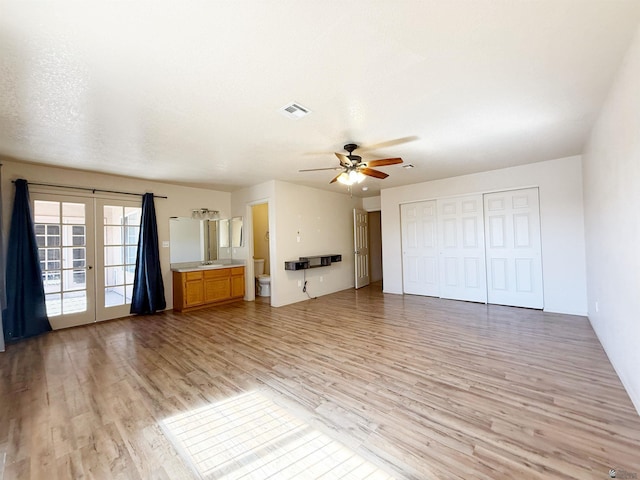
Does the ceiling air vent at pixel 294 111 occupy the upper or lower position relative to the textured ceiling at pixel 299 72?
lower

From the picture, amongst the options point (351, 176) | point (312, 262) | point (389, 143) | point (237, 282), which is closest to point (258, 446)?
point (351, 176)

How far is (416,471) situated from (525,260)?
4678 millimetres

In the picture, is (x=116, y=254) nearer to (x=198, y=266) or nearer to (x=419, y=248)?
(x=198, y=266)

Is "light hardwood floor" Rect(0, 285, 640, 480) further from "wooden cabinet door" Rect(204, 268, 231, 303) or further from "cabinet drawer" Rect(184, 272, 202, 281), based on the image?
"wooden cabinet door" Rect(204, 268, 231, 303)

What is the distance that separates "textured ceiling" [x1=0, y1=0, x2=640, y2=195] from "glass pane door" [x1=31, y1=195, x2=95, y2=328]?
1229 mm

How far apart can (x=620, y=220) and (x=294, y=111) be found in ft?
9.66

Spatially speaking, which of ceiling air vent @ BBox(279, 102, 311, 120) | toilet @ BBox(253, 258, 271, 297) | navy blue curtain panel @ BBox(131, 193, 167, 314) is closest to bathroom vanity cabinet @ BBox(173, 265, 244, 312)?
navy blue curtain panel @ BBox(131, 193, 167, 314)

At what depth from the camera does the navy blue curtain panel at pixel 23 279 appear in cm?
389

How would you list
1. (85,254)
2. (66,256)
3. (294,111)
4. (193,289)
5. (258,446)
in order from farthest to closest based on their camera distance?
(193,289) → (85,254) → (66,256) → (294,111) → (258,446)

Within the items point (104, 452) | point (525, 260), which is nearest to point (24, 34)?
point (104, 452)

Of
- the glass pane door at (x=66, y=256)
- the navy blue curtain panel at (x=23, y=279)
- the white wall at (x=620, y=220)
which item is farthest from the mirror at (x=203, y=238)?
the white wall at (x=620, y=220)

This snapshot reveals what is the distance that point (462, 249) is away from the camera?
5582 mm

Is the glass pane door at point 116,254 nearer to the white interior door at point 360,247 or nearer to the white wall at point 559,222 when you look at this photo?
the white interior door at point 360,247

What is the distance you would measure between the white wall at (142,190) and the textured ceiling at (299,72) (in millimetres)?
1007
